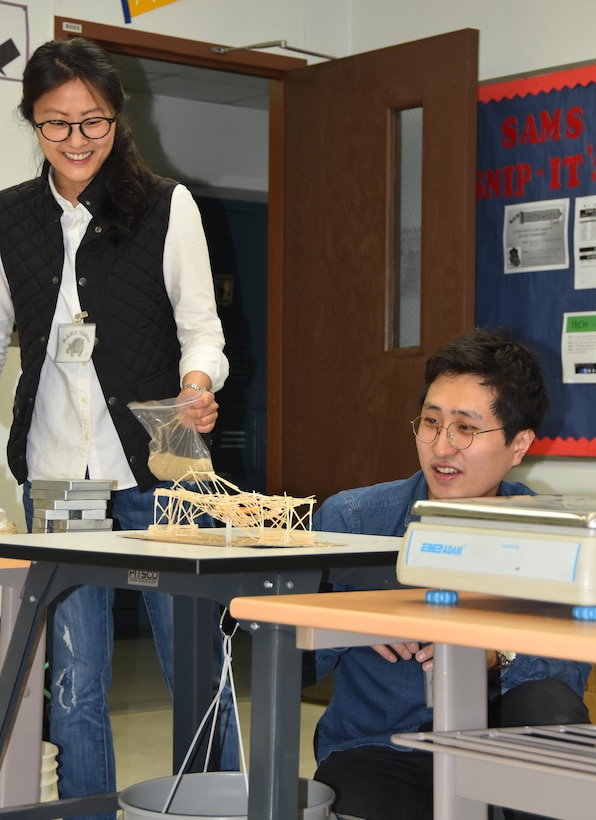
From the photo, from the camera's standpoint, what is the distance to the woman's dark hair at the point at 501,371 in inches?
82.6

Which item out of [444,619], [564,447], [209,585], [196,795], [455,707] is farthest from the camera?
[564,447]

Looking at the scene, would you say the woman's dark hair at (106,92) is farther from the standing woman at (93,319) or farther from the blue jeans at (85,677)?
the blue jeans at (85,677)

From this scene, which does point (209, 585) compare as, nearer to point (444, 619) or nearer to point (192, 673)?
point (444, 619)

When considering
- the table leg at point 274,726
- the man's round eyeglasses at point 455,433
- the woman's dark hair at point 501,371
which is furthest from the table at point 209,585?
the woman's dark hair at point 501,371

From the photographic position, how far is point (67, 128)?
7.86ft

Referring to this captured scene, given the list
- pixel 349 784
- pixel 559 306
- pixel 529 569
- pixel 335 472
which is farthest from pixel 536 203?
pixel 529 569

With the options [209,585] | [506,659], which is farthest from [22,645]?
[506,659]

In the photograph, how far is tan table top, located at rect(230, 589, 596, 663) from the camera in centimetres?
106

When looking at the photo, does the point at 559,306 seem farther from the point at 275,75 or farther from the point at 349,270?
the point at 275,75

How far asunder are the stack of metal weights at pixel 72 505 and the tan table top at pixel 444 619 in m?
0.91

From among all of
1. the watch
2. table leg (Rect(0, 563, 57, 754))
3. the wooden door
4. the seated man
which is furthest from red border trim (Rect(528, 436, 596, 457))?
table leg (Rect(0, 563, 57, 754))

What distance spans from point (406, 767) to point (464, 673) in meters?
0.55

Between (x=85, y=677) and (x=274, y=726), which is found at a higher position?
(x=274, y=726)

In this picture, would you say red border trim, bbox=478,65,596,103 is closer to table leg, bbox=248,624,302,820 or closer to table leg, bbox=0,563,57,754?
table leg, bbox=0,563,57,754
